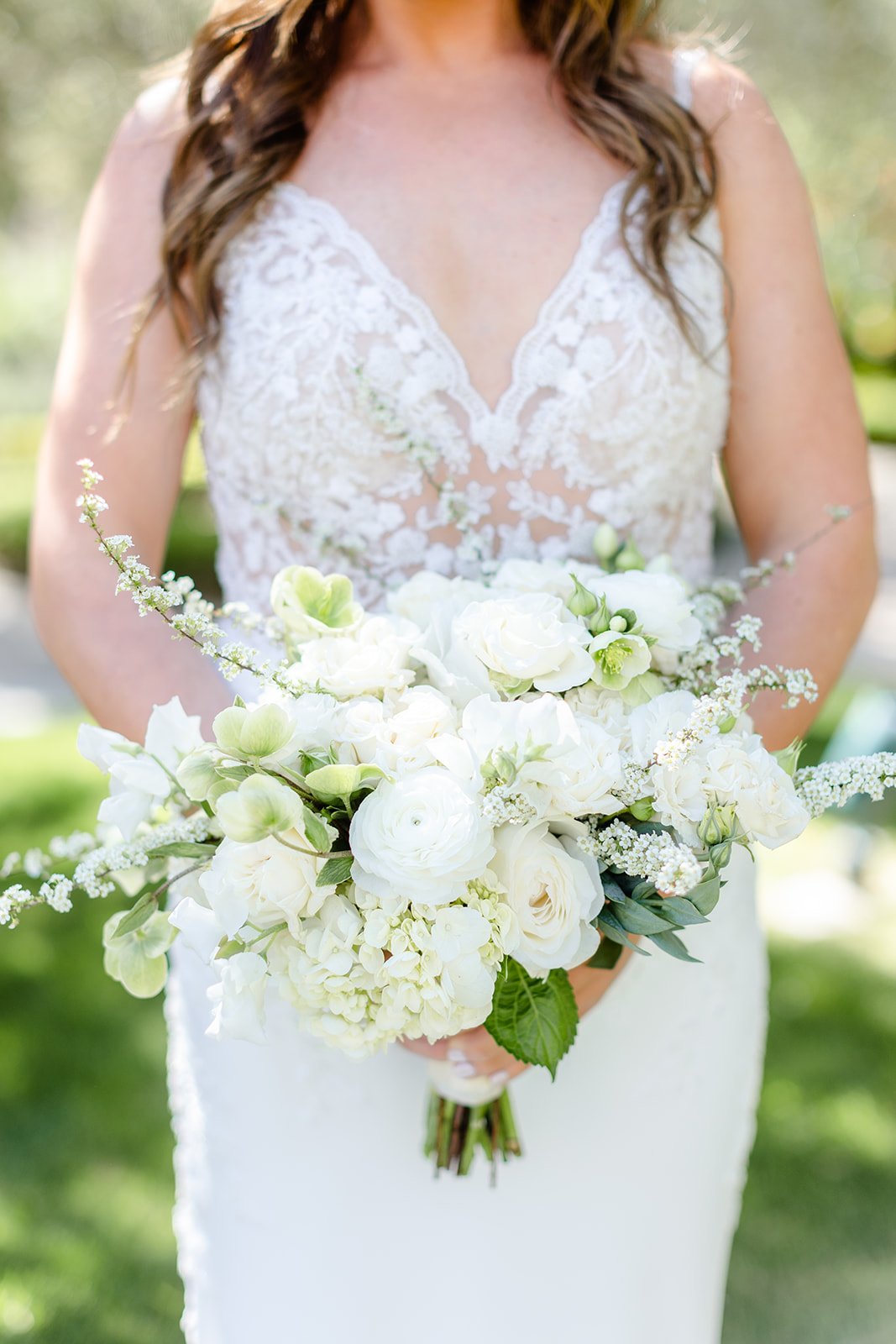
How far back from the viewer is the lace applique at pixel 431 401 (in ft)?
6.47

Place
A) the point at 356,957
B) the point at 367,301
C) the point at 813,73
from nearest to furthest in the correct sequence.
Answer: the point at 356,957, the point at 367,301, the point at 813,73

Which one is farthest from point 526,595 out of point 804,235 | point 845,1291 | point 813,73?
point 813,73

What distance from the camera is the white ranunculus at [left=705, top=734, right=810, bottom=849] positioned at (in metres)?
1.29

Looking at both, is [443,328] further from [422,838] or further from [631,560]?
[422,838]

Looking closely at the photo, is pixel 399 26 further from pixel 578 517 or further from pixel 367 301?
pixel 578 517

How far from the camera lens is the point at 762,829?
131 cm

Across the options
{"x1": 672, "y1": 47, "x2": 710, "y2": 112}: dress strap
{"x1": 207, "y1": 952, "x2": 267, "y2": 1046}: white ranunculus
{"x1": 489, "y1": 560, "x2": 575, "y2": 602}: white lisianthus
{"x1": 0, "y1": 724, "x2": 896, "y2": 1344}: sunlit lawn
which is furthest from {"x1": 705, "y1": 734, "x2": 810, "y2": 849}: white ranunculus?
{"x1": 0, "y1": 724, "x2": 896, "y2": 1344}: sunlit lawn

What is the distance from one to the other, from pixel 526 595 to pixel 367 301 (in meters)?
0.68

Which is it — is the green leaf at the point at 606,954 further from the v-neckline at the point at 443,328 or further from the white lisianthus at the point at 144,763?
the v-neckline at the point at 443,328

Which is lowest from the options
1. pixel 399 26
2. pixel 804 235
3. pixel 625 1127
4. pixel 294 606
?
pixel 625 1127

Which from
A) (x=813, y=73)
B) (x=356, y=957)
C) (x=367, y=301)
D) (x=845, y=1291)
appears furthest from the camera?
(x=813, y=73)

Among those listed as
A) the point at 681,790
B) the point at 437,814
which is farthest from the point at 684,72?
the point at 437,814

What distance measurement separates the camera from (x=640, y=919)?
1384 millimetres

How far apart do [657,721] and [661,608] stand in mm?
196
